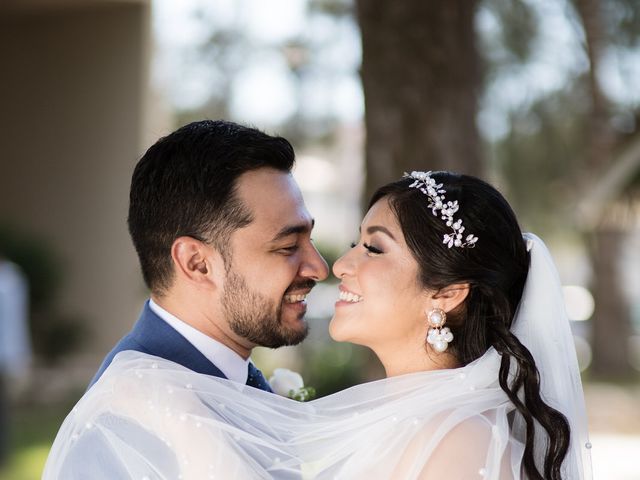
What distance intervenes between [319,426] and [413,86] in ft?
8.80

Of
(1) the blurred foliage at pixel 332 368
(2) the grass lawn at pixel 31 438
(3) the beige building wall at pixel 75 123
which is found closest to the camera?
(2) the grass lawn at pixel 31 438

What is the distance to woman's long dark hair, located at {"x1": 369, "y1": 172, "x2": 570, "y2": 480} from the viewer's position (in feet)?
8.71

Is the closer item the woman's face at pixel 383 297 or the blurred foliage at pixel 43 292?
the woman's face at pixel 383 297

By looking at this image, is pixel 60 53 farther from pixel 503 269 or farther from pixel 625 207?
pixel 503 269

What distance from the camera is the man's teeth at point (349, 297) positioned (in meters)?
2.72

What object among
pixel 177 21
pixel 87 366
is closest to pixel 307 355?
pixel 87 366

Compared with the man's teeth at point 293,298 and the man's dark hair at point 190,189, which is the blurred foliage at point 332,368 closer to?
the man's teeth at point 293,298

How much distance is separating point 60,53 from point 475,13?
928 cm

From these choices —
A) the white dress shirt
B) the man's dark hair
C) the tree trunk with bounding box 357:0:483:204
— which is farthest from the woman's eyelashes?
the tree trunk with bounding box 357:0:483:204

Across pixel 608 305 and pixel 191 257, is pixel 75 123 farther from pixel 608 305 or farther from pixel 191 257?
Answer: pixel 191 257

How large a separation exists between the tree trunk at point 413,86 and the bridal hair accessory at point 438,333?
2.18 meters

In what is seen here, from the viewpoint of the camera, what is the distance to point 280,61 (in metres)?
18.3

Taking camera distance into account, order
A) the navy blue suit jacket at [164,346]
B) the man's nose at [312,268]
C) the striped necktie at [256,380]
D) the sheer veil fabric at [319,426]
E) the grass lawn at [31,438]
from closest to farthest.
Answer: the sheer veil fabric at [319,426] → the navy blue suit jacket at [164,346] → the man's nose at [312,268] → the striped necktie at [256,380] → the grass lawn at [31,438]

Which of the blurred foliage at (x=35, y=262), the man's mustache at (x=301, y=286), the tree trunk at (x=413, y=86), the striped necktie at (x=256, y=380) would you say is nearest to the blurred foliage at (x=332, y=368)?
the blurred foliage at (x=35, y=262)
